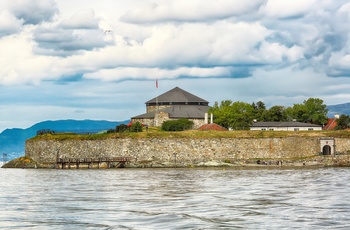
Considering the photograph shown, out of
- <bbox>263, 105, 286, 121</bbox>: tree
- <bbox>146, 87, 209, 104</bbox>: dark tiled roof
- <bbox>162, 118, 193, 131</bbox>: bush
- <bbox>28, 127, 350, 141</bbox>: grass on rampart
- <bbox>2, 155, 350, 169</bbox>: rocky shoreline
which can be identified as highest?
<bbox>146, 87, 209, 104</bbox>: dark tiled roof

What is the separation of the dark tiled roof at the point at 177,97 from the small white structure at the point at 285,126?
43.4 ft

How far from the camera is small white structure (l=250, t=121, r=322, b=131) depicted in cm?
10644

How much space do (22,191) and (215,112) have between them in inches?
2726

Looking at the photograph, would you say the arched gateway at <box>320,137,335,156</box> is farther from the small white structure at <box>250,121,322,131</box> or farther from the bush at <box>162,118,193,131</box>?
the bush at <box>162,118,193,131</box>

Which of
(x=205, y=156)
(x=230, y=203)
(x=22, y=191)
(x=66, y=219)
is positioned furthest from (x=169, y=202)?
(x=205, y=156)

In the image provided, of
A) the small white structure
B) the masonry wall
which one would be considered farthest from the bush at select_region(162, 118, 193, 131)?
the small white structure

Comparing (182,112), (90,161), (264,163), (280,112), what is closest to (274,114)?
(280,112)

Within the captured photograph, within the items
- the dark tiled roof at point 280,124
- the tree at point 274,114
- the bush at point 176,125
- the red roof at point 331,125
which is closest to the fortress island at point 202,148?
the bush at point 176,125

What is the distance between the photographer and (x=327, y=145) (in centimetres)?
9119

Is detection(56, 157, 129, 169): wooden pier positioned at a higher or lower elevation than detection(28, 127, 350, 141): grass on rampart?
lower

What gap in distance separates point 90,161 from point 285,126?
2889cm

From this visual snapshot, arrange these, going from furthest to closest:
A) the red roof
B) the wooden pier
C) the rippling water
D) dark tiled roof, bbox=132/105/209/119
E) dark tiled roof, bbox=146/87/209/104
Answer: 1. dark tiled roof, bbox=146/87/209/104
2. the red roof
3. dark tiled roof, bbox=132/105/209/119
4. the wooden pier
5. the rippling water

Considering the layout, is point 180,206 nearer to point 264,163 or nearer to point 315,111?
point 264,163

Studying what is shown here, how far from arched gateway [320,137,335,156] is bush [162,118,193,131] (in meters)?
19.9
